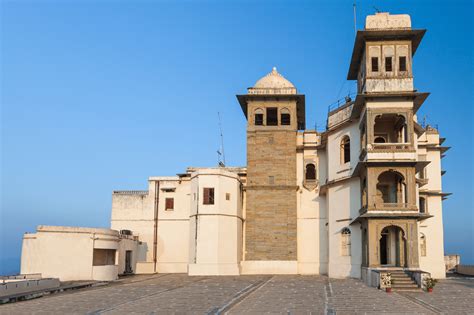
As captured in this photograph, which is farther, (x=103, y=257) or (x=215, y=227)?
(x=215, y=227)

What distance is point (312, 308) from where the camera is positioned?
63.0 ft

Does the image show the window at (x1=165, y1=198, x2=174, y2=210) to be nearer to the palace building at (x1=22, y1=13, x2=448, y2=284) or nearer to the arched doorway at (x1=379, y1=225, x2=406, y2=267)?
the palace building at (x1=22, y1=13, x2=448, y2=284)

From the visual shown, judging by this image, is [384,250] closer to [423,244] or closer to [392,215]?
[423,244]

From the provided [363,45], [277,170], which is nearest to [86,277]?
[277,170]

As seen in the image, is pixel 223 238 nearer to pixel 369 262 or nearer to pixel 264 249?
pixel 264 249

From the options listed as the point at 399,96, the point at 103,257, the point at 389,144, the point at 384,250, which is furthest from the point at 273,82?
the point at 103,257

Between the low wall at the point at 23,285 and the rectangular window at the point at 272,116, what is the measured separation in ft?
75.0

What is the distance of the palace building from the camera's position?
31.5m

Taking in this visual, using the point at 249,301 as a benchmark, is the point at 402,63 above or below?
above

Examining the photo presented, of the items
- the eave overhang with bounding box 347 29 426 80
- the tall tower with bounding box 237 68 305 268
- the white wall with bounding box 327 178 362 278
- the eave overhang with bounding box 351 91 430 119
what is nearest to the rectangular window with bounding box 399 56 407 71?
the eave overhang with bounding box 347 29 426 80

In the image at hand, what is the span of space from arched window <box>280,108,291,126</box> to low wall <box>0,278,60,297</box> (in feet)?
75.5

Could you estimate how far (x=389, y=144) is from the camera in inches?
1222

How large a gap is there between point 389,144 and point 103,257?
20.7 metres

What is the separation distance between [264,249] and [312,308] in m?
22.3
